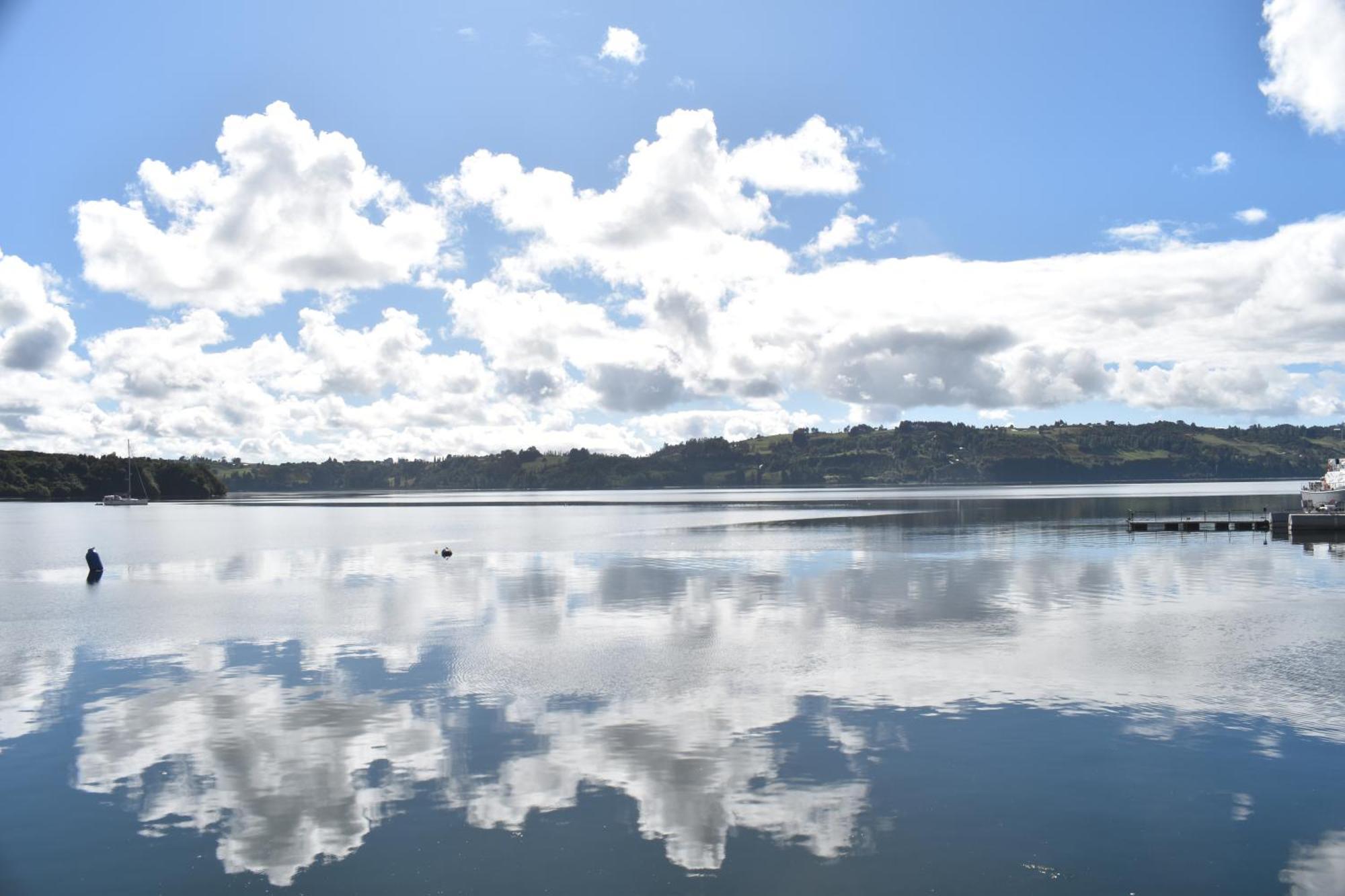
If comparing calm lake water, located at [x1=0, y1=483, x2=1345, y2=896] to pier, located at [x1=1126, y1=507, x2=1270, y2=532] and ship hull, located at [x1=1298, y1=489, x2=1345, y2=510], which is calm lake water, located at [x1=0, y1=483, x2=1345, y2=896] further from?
ship hull, located at [x1=1298, y1=489, x2=1345, y2=510]

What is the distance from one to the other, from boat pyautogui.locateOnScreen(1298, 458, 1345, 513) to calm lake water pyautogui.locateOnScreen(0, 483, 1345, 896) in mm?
86809

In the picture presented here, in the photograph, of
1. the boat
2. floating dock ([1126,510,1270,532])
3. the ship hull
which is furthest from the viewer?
the ship hull

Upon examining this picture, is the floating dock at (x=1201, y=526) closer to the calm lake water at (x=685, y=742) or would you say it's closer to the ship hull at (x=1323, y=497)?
the ship hull at (x=1323, y=497)

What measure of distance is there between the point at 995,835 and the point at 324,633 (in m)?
36.7

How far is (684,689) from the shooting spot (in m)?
33.6

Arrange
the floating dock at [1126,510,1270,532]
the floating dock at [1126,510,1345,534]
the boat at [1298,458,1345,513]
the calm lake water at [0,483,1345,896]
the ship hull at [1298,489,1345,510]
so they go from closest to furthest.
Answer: the calm lake water at [0,483,1345,896] → the floating dock at [1126,510,1345,534] → the floating dock at [1126,510,1270,532] → the boat at [1298,458,1345,513] → the ship hull at [1298,489,1345,510]

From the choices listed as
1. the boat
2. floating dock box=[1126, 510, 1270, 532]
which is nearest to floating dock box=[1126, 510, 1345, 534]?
floating dock box=[1126, 510, 1270, 532]

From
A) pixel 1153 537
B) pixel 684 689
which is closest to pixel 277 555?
pixel 684 689

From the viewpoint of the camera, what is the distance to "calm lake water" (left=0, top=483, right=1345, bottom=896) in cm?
1894

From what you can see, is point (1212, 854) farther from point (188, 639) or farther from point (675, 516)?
point (675, 516)

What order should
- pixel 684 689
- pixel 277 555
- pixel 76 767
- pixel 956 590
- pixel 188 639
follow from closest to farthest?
1. pixel 76 767
2. pixel 684 689
3. pixel 188 639
4. pixel 956 590
5. pixel 277 555

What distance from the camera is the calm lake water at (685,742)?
62.1 feet

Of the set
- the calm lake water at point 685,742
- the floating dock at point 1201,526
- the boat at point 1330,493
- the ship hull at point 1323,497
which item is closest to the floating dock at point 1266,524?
the floating dock at point 1201,526

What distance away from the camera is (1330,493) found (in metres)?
136
